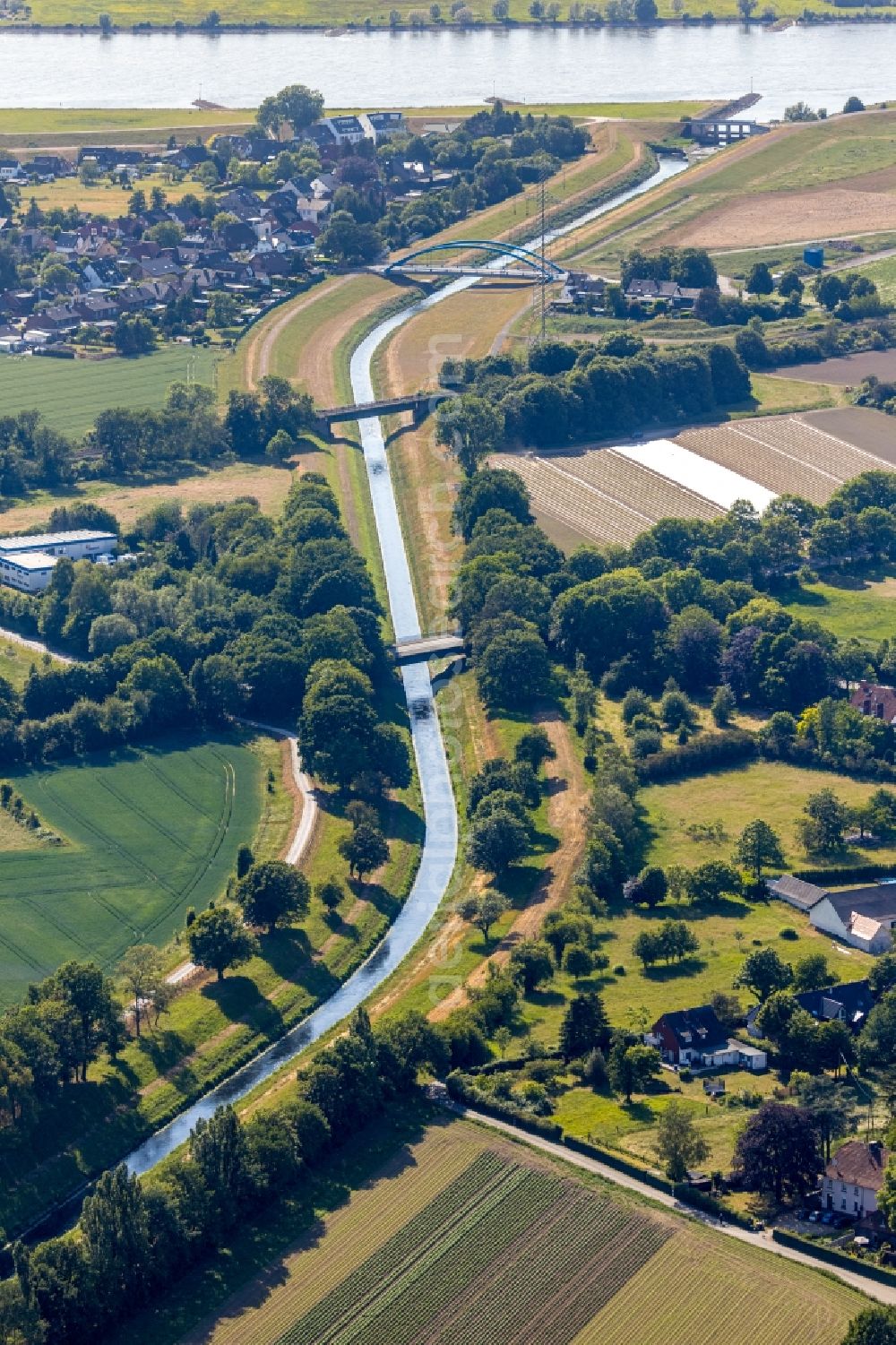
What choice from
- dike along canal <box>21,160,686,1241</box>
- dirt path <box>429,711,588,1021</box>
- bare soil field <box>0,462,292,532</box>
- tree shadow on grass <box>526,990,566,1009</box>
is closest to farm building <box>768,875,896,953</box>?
dirt path <box>429,711,588,1021</box>

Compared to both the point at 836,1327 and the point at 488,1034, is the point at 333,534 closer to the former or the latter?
the point at 488,1034

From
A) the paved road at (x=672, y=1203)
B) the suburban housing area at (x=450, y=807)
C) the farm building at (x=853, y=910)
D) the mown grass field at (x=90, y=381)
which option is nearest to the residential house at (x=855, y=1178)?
the suburban housing area at (x=450, y=807)

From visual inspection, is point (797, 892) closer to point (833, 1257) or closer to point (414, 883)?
point (414, 883)

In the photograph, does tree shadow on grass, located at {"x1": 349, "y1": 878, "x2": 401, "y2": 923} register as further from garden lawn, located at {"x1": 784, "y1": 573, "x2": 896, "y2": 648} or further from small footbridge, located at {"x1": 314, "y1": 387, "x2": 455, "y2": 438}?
small footbridge, located at {"x1": 314, "y1": 387, "x2": 455, "y2": 438}

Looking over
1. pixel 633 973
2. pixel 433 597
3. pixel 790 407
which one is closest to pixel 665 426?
pixel 790 407

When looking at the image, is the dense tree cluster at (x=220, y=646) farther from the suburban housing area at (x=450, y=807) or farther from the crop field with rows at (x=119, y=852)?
the crop field with rows at (x=119, y=852)

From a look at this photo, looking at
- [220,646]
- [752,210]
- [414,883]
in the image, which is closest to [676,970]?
[414,883]
